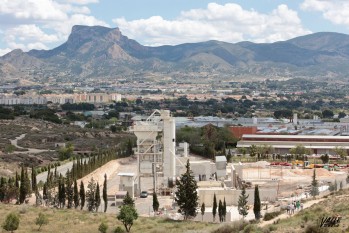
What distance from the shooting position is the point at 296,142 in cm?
8519

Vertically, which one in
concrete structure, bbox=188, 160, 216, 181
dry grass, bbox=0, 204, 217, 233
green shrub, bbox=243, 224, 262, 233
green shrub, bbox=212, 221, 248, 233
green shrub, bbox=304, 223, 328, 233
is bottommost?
dry grass, bbox=0, 204, 217, 233

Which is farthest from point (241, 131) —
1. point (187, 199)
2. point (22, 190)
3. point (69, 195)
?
point (187, 199)

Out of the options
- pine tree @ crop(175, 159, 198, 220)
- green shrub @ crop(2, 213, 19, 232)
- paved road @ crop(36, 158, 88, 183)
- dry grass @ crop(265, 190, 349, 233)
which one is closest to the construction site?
pine tree @ crop(175, 159, 198, 220)

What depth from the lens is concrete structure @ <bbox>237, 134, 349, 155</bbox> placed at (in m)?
81.1

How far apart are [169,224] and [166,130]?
51.9ft

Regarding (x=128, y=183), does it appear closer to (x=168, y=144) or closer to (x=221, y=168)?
(x=168, y=144)

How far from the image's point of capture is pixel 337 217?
25.7 meters

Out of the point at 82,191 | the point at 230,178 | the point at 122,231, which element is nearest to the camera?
the point at 122,231

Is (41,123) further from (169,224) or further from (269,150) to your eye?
(169,224)

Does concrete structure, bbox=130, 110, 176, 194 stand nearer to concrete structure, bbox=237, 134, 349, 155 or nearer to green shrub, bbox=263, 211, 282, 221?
green shrub, bbox=263, 211, 282, 221

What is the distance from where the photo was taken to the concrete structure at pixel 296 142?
8112cm

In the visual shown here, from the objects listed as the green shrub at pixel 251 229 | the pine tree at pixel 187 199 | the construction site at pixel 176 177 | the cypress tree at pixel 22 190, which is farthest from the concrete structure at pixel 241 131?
the green shrub at pixel 251 229

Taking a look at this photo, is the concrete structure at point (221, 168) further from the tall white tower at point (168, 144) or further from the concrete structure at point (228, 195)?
the concrete structure at point (228, 195)

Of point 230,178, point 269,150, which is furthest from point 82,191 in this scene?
point 269,150
